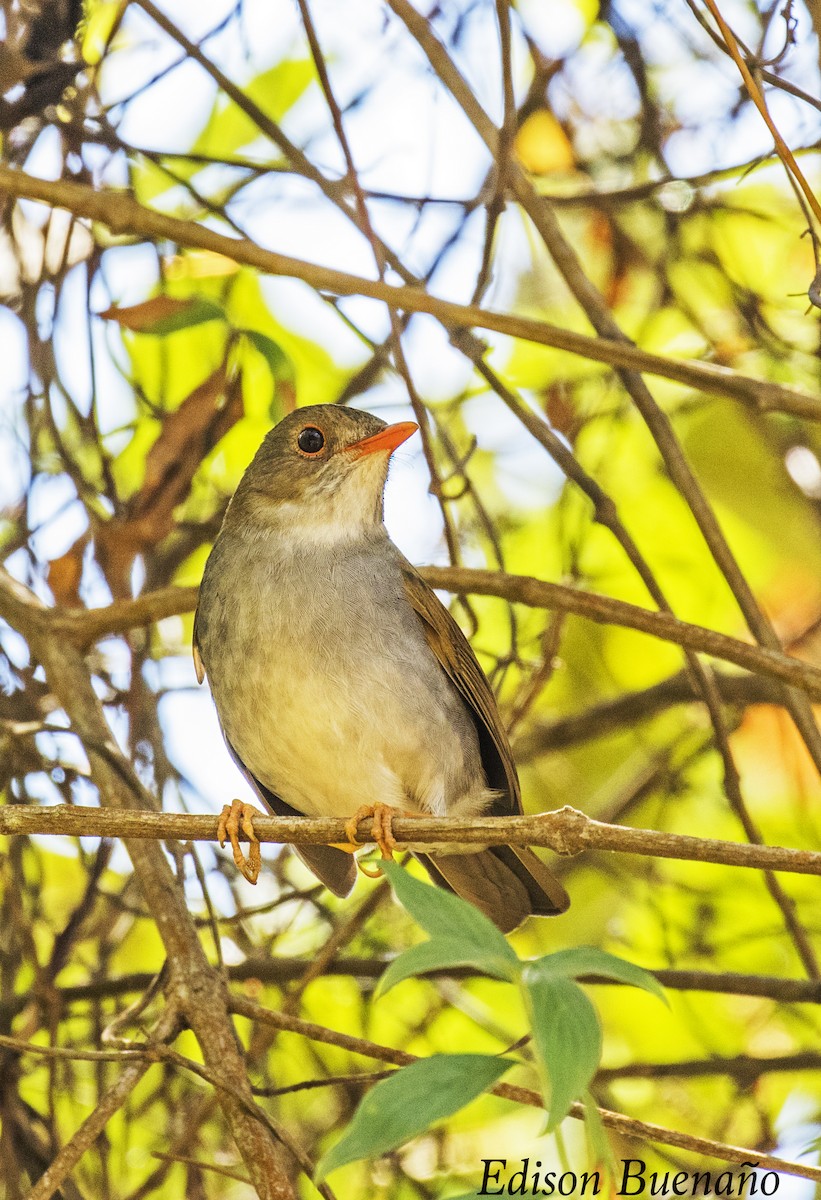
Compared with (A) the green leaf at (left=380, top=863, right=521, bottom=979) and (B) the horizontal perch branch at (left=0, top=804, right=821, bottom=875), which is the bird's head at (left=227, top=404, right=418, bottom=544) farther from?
(A) the green leaf at (left=380, top=863, right=521, bottom=979)

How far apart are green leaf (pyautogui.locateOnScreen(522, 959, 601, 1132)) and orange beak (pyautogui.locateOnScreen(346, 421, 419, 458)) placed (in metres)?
2.64

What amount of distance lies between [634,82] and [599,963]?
4.11 meters

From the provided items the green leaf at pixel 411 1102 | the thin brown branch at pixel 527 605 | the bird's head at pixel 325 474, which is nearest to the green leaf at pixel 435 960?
the green leaf at pixel 411 1102

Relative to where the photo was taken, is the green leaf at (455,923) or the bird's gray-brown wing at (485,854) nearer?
the green leaf at (455,923)

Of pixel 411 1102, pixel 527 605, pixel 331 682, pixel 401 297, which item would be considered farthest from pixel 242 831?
pixel 411 1102

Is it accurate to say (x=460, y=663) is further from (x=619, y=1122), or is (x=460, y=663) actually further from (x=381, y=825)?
(x=619, y=1122)

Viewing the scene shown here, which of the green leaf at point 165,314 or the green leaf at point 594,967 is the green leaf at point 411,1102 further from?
the green leaf at point 165,314

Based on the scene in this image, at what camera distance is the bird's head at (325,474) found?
4293 mm

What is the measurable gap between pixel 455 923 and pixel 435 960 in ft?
0.49

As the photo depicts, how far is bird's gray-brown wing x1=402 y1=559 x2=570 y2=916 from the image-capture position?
4.04 meters

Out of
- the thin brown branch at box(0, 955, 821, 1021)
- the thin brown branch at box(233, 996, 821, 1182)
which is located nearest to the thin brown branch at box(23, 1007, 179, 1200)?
the thin brown branch at box(233, 996, 821, 1182)

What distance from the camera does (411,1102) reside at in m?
1.64

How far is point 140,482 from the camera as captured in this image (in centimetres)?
Result: 487

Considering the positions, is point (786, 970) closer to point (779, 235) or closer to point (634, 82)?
point (779, 235)
